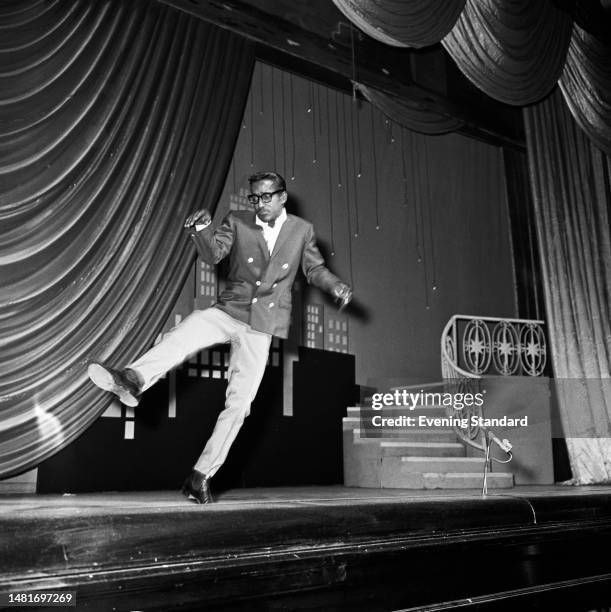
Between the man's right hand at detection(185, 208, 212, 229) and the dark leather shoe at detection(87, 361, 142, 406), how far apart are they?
63cm

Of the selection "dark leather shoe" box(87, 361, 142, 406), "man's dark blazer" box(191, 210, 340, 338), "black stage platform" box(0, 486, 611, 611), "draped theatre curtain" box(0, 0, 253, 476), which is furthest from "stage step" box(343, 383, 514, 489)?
"dark leather shoe" box(87, 361, 142, 406)

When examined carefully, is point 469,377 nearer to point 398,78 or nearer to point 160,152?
point 398,78

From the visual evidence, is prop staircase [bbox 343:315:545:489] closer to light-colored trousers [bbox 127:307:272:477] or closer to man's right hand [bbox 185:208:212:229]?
light-colored trousers [bbox 127:307:272:477]

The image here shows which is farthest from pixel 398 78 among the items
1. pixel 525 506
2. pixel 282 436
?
pixel 525 506

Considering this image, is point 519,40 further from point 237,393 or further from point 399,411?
point 237,393

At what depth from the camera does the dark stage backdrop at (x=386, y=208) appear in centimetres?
599

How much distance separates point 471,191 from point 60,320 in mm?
4825

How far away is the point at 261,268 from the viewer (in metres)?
3.23

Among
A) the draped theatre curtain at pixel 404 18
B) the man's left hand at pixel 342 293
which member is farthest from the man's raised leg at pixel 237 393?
the draped theatre curtain at pixel 404 18

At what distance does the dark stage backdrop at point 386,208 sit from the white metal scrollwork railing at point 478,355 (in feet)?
1.28

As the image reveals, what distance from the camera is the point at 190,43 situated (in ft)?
15.6

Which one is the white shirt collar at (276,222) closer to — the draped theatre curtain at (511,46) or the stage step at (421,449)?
the stage step at (421,449)

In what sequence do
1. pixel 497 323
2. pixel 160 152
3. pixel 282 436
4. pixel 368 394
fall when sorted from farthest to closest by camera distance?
pixel 497 323, pixel 368 394, pixel 282 436, pixel 160 152

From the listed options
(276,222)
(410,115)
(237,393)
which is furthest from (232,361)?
(410,115)
